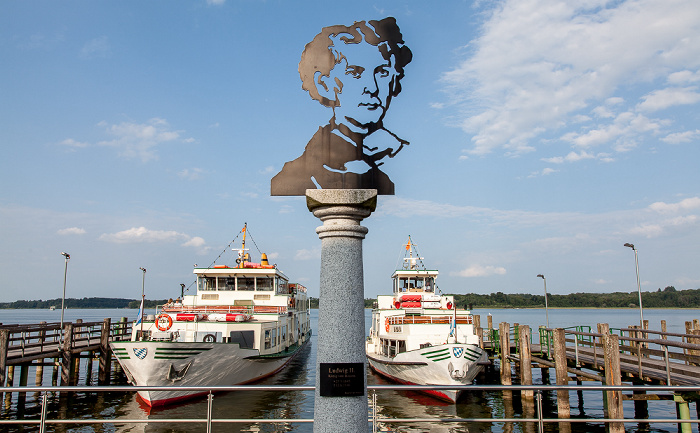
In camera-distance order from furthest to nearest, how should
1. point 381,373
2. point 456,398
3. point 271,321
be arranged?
point 381,373 < point 271,321 < point 456,398

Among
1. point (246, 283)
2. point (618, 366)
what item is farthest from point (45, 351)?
point (618, 366)

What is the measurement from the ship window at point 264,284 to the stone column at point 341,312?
24802 millimetres

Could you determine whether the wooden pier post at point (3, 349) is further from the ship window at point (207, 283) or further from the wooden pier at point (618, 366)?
the wooden pier at point (618, 366)

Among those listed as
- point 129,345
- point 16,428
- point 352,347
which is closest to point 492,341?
point 129,345

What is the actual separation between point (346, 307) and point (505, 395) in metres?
21.6

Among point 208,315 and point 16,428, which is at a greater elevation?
point 208,315

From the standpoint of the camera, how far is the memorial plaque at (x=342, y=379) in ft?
17.5

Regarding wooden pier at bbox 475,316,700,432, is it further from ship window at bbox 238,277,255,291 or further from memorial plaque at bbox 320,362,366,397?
ship window at bbox 238,277,255,291

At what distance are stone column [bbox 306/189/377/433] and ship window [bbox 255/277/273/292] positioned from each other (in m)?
24.8

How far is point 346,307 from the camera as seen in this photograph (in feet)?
18.2

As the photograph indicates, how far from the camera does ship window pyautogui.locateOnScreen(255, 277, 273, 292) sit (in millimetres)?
29919

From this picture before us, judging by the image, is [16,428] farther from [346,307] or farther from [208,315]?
[346,307]

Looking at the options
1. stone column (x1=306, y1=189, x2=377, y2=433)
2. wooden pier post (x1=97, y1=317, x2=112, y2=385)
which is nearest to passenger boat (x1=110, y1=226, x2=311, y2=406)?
wooden pier post (x1=97, y1=317, x2=112, y2=385)

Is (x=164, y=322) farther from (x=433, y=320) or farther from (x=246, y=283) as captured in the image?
(x=433, y=320)
